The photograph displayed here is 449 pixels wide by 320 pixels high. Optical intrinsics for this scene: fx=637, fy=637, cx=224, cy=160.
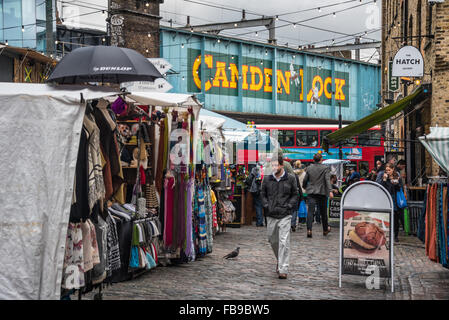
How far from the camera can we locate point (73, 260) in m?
6.81

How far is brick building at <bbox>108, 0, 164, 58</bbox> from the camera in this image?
3434cm

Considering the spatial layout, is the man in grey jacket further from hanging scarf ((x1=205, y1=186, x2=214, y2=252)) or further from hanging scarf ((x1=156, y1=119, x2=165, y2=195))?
hanging scarf ((x1=156, y1=119, x2=165, y2=195))

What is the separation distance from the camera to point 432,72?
1705 centimetres

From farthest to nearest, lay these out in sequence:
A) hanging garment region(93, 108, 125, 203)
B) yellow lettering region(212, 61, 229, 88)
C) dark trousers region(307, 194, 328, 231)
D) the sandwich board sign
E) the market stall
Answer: yellow lettering region(212, 61, 229, 88), dark trousers region(307, 194, 328, 231), the sandwich board sign, hanging garment region(93, 108, 125, 203), the market stall

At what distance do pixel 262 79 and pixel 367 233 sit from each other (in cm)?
3528

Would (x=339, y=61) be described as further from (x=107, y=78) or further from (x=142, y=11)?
(x=107, y=78)

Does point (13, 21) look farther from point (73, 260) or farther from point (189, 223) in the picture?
point (73, 260)

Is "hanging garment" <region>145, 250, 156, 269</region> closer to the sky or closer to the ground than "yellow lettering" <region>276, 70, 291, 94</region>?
closer to the ground

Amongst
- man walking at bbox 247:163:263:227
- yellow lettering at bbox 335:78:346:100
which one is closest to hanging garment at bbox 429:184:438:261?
man walking at bbox 247:163:263:227

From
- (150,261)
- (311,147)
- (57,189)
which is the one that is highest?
(311,147)

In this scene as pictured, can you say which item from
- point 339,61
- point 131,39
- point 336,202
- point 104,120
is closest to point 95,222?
point 104,120

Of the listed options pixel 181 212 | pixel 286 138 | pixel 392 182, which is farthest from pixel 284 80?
pixel 181 212

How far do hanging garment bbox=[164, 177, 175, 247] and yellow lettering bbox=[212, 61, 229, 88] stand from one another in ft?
101

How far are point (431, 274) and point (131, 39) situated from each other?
1056 inches
